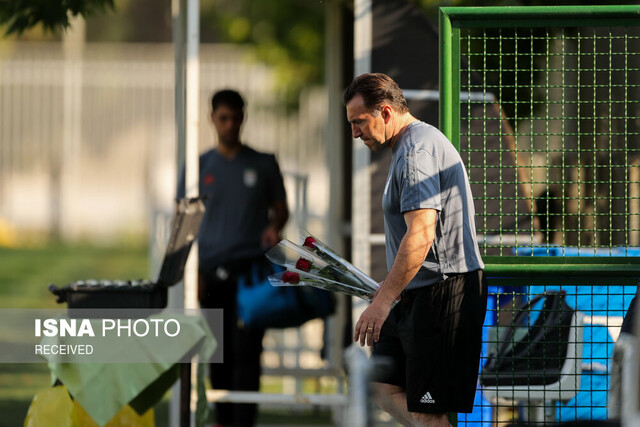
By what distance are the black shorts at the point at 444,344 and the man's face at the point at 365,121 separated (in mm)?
632

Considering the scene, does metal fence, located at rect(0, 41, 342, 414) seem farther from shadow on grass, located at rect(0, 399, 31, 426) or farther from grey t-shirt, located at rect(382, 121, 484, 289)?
grey t-shirt, located at rect(382, 121, 484, 289)

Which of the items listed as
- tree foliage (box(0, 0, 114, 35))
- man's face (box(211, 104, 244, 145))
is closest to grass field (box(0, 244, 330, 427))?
man's face (box(211, 104, 244, 145))

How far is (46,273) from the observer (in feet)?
62.6

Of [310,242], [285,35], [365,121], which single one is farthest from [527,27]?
[285,35]

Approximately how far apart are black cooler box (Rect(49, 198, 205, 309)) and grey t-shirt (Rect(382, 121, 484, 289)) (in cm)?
143

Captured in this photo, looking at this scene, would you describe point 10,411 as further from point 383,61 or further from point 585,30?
point 585,30

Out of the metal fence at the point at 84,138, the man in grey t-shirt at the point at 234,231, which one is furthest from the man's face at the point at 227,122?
the metal fence at the point at 84,138

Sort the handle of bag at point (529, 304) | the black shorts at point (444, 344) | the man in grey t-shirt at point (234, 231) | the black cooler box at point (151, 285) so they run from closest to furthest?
1. the black shorts at point (444, 344)
2. the handle of bag at point (529, 304)
3. the black cooler box at point (151, 285)
4. the man in grey t-shirt at point (234, 231)

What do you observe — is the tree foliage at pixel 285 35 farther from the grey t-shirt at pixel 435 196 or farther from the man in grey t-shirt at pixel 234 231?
the grey t-shirt at pixel 435 196

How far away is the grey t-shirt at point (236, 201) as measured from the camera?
22.7 feet

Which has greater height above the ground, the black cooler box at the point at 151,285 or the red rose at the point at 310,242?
the red rose at the point at 310,242

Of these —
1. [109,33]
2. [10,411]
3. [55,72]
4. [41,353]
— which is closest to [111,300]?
[41,353]

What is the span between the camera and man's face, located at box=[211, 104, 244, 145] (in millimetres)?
6930

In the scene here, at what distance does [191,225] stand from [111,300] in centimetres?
60
